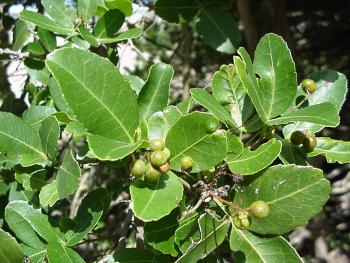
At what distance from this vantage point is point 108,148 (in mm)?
948

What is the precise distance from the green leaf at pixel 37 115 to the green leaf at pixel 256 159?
499mm

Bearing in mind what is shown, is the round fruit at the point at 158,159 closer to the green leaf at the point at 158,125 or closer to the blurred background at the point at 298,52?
the green leaf at the point at 158,125

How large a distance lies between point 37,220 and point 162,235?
30cm

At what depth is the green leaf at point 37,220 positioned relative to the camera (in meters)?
1.18

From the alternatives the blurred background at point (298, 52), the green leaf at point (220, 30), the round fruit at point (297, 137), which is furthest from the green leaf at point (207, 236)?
the blurred background at point (298, 52)

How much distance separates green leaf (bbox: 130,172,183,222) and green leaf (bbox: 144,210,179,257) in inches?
4.4

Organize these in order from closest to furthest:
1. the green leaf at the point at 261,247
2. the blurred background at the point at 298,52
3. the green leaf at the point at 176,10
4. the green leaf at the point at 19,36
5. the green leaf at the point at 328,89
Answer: the green leaf at the point at 261,247
the green leaf at the point at 328,89
the green leaf at the point at 19,36
the green leaf at the point at 176,10
the blurred background at the point at 298,52

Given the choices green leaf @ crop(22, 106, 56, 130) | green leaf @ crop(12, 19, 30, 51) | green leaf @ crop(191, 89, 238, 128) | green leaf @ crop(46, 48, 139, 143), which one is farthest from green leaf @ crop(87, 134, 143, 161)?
green leaf @ crop(12, 19, 30, 51)

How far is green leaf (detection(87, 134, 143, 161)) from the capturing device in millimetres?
922

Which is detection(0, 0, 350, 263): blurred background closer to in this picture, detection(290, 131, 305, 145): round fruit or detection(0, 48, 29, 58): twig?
detection(0, 48, 29, 58): twig

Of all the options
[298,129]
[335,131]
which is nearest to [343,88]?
[298,129]

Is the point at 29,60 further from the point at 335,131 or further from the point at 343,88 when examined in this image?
the point at 335,131

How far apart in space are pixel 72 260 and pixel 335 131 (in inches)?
89.8

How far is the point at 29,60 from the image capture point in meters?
1.50
